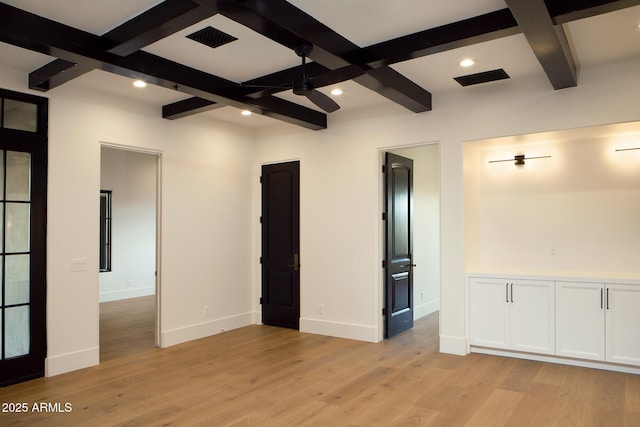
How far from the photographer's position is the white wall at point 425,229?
663cm

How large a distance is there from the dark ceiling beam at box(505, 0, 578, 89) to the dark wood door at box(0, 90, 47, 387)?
4.21 m

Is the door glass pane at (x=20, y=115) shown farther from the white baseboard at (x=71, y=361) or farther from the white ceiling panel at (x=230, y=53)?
the white baseboard at (x=71, y=361)

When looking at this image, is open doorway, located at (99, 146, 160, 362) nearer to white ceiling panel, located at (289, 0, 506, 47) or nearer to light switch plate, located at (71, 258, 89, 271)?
light switch plate, located at (71, 258, 89, 271)

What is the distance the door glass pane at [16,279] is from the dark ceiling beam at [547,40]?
4.51 metres

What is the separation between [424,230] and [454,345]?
7.62 ft

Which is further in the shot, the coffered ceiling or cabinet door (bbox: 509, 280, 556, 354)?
cabinet door (bbox: 509, 280, 556, 354)

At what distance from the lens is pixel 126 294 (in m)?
8.91

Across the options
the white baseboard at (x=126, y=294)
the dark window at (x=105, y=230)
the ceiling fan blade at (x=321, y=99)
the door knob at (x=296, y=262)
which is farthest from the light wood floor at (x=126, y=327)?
the ceiling fan blade at (x=321, y=99)

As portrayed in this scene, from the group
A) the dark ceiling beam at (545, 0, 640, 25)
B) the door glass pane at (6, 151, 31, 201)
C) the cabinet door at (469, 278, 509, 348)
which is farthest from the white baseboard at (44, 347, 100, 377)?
the dark ceiling beam at (545, 0, 640, 25)

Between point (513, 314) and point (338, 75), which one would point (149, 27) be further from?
point (513, 314)

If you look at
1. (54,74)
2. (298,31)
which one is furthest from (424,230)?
(54,74)

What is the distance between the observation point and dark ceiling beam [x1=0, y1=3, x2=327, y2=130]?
9.94 feet

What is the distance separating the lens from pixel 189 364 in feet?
15.1

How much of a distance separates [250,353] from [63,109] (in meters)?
3.20
